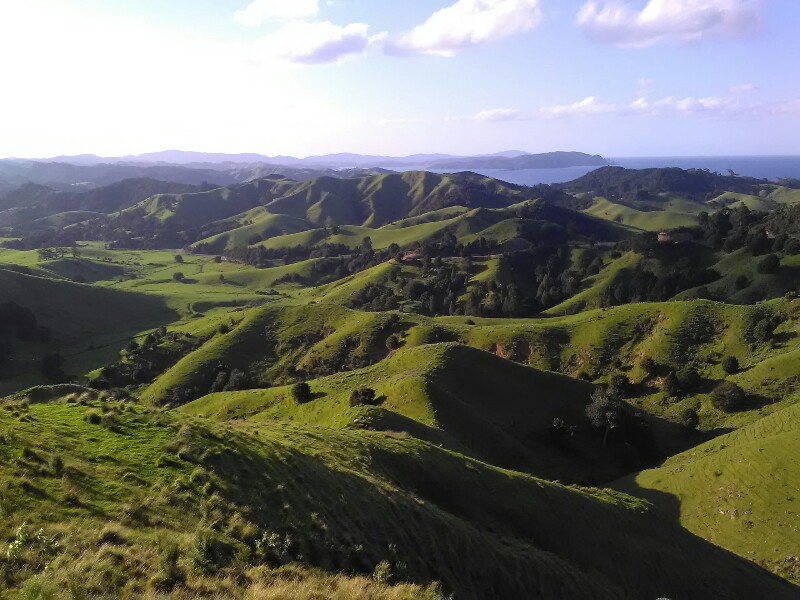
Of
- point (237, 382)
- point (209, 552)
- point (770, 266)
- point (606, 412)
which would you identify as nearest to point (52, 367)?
point (237, 382)

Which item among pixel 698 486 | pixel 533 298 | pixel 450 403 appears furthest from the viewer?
pixel 533 298

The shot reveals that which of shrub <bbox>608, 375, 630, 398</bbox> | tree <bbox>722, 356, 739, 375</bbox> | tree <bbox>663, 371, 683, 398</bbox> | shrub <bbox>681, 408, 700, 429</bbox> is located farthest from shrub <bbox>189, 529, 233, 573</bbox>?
tree <bbox>722, 356, 739, 375</bbox>

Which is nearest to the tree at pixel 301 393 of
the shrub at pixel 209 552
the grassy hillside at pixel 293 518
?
the grassy hillside at pixel 293 518

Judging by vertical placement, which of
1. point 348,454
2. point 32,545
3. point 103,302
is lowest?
point 103,302

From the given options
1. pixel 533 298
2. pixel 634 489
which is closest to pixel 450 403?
pixel 634 489

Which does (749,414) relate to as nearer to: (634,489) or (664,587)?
(634,489)

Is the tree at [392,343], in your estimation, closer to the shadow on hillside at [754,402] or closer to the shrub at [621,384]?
the shrub at [621,384]

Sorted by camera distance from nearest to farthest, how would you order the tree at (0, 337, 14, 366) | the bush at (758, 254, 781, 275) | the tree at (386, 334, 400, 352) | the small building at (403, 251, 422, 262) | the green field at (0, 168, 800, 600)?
the green field at (0, 168, 800, 600) → the tree at (386, 334, 400, 352) → the tree at (0, 337, 14, 366) → the bush at (758, 254, 781, 275) → the small building at (403, 251, 422, 262)

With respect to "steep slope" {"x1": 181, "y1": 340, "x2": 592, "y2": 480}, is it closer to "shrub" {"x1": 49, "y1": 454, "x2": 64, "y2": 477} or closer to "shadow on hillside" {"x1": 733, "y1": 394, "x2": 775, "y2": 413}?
"shadow on hillside" {"x1": 733, "y1": 394, "x2": 775, "y2": 413}
